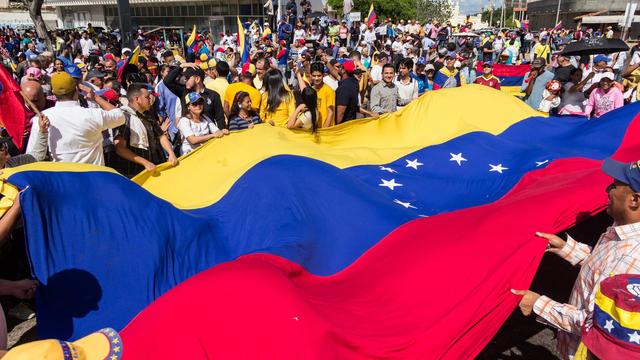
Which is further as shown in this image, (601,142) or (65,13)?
(65,13)

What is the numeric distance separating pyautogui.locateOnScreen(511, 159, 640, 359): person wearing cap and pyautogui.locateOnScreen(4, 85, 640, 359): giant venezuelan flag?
25 centimetres

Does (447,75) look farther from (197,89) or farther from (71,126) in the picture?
(71,126)

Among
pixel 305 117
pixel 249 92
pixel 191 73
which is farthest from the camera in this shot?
pixel 191 73

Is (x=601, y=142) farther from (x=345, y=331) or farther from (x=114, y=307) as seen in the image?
(x=114, y=307)

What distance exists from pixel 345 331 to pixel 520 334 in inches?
84.8

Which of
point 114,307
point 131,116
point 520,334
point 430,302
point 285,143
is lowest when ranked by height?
point 520,334

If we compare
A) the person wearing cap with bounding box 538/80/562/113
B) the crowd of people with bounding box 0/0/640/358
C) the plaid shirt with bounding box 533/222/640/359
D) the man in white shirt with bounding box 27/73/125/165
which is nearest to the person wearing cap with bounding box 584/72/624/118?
the crowd of people with bounding box 0/0/640/358

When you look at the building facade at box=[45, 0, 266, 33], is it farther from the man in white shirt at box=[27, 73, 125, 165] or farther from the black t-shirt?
the man in white shirt at box=[27, 73, 125, 165]

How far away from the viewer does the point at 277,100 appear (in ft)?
18.5

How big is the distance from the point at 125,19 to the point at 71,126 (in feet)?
28.6

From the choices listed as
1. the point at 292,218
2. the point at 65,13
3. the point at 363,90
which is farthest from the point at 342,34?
the point at 65,13

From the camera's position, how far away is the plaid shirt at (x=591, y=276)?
2036mm

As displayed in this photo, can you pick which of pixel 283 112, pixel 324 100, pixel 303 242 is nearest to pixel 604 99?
pixel 324 100

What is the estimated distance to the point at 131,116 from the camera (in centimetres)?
454
